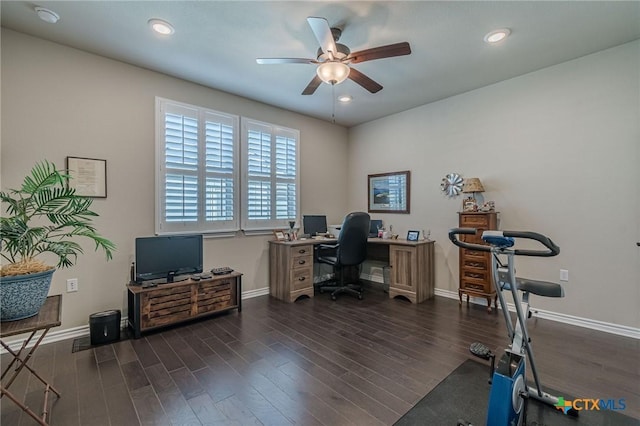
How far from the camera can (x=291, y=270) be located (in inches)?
158

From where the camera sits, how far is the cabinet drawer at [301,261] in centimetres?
404

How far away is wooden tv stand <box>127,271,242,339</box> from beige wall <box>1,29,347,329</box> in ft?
1.40

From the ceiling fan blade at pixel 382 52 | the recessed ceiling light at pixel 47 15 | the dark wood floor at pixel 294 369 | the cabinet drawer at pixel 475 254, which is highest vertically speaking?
the recessed ceiling light at pixel 47 15

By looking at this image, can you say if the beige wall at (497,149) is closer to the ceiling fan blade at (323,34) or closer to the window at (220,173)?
the window at (220,173)

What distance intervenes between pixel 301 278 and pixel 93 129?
9.73 ft

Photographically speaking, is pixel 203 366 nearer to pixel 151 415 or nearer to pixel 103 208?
pixel 151 415

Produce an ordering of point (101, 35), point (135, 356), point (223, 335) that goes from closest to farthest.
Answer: point (135, 356), point (101, 35), point (223, 335)

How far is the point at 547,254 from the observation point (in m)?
1.54

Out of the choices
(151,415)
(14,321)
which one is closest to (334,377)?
(151,415)

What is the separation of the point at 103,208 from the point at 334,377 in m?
2.84

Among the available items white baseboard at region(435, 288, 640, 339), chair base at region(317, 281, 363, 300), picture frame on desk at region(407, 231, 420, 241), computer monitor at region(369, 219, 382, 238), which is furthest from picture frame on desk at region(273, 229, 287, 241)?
white baseboard at region(435, 288, 640, 339)

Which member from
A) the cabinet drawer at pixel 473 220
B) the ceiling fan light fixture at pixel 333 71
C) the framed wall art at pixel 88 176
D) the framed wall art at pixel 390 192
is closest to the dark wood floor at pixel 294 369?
the cabinet drawer at pixel 473 220

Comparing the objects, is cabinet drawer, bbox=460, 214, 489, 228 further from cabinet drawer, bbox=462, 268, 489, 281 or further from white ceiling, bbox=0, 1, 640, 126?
white ceiling, bbox=0, 1, 640, 126

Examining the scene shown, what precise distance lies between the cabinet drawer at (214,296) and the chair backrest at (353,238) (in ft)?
5.07
